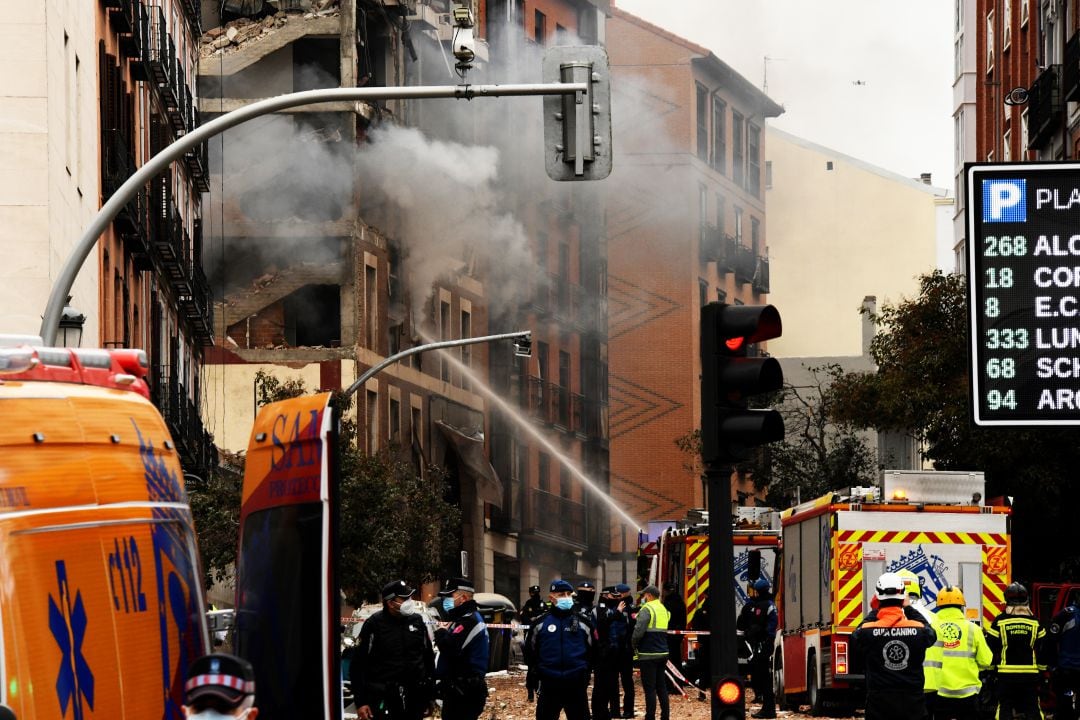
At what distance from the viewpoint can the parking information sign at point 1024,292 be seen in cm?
1497

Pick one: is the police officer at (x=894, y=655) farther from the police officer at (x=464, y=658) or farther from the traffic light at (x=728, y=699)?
the traffic light at (x=728, y=699)

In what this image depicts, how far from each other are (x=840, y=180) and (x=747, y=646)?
61393mm

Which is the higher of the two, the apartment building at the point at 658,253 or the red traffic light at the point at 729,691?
the apartment building at the point at 658,253

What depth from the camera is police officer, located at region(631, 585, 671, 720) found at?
80.8 feet

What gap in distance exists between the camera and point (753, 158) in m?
88.2

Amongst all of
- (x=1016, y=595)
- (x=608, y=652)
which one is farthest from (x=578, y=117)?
(x=608, y=652)

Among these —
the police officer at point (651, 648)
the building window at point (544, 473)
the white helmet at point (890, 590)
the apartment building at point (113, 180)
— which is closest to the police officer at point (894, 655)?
the white helmet at point (890, 590)

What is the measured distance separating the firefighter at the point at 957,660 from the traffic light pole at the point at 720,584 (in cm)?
704

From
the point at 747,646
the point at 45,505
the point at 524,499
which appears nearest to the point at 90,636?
the point at 45,505

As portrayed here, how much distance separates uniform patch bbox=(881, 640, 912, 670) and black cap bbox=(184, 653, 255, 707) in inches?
319

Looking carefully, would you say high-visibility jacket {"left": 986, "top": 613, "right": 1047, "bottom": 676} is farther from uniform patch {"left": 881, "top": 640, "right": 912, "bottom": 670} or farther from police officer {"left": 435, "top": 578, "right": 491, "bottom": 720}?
police officer {"left": 435, "top": 578, "right": 491, "bottom": 720}

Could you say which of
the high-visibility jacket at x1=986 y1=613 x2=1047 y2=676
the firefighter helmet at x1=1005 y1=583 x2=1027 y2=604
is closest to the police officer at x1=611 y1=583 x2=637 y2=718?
the firefighter helmet at x1=1005 y1=583 x2=1027 y2=604

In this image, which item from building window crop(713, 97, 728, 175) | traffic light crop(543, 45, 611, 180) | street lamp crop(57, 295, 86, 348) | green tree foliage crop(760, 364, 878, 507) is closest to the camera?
traffic light crop(543, 45, 611, 180)

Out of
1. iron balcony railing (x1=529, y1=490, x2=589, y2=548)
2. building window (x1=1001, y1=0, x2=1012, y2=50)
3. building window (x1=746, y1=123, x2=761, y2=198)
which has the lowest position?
iron balcony railing (x1=529, y1=490, x2=589, y2=548)
